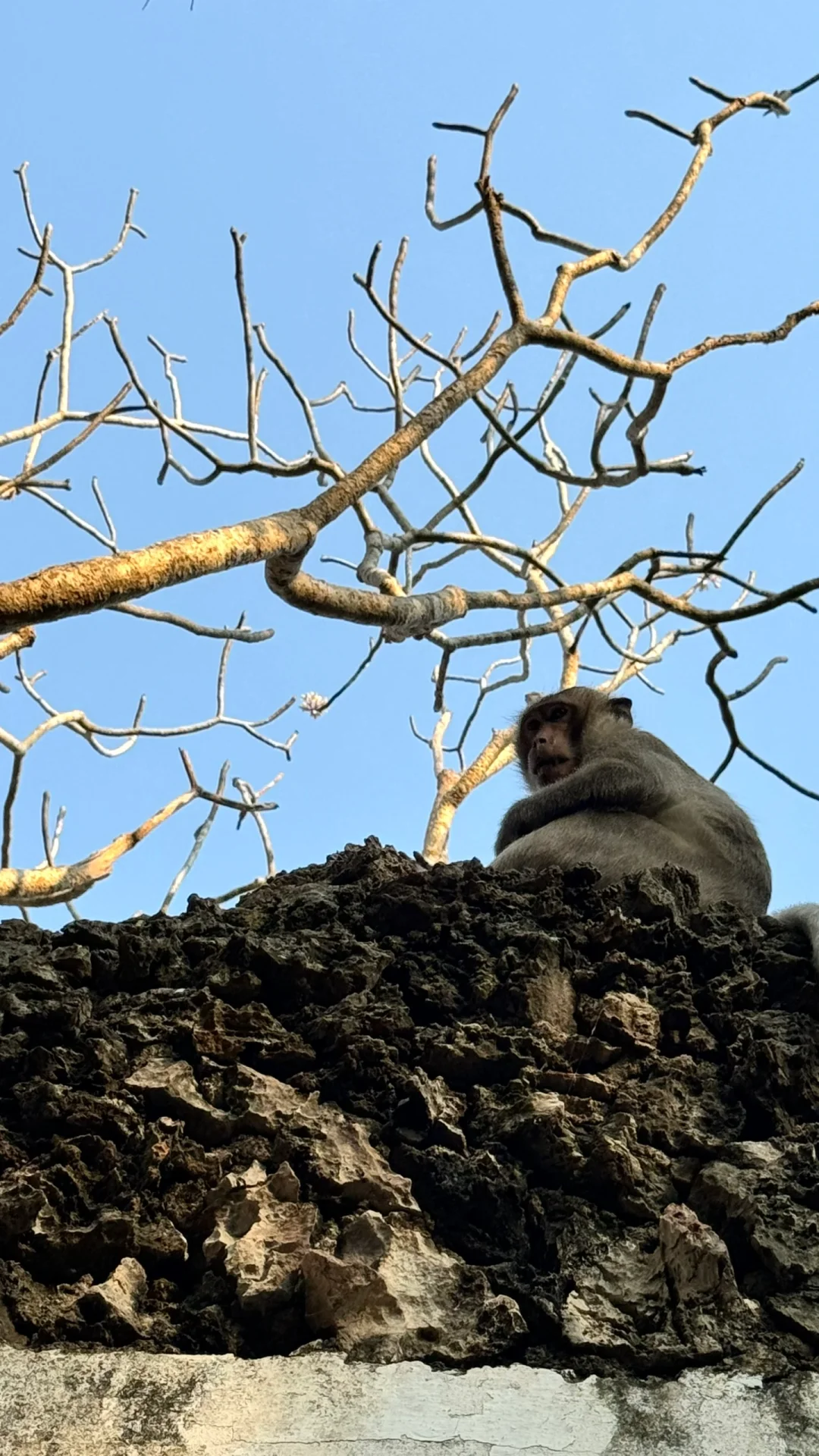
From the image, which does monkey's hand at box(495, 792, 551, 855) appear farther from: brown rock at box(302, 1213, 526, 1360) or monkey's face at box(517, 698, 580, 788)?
brown rock at box(302, 1213, 526, 1360)

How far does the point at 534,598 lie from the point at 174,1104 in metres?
3.00

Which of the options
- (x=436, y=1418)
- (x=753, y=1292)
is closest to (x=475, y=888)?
(x=753, y=1292)

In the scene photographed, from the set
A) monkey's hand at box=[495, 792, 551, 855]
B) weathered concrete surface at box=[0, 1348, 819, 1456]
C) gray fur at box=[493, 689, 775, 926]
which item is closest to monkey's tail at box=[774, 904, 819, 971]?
gray fur at box=[493, 689, 775, 926]

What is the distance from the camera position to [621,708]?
8625 mm

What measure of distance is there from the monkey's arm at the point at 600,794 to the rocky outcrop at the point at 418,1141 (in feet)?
8.40

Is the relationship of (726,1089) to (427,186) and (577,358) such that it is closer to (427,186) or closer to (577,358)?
(577,358)

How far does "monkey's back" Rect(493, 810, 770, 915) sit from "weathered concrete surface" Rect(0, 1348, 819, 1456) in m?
3.75

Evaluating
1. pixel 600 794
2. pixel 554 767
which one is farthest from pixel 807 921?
pixel 554 767

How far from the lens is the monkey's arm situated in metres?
7.07

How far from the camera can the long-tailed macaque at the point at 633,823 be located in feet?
21.6

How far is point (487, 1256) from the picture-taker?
304 cm

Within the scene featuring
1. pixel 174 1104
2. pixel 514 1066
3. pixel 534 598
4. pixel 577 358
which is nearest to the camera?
pixel 174 1104

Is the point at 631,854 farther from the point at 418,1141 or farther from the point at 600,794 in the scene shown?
the point at 418,1141

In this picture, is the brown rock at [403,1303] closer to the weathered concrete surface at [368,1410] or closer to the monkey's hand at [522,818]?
the weathered concrete surface at [368,1410]
